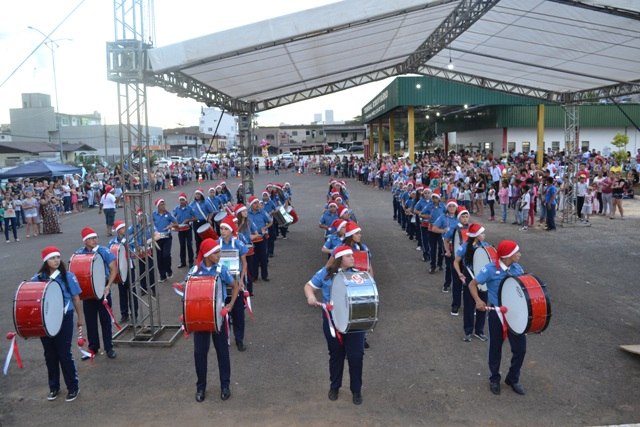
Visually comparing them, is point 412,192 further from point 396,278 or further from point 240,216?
point 240,216

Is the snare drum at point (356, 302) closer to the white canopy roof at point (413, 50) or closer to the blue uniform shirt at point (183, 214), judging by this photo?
the white canopy roof at point (413, 50)

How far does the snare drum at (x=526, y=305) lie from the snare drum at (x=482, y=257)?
1052 mm

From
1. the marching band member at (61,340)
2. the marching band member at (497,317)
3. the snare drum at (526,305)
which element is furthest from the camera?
the marching band member at (61,340)

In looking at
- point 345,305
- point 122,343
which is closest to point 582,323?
point 345,305

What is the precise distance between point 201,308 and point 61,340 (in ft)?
6.01

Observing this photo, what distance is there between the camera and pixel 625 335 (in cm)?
723

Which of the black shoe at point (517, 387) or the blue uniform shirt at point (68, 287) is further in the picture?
the blue uniform shirt at point (68, 287)

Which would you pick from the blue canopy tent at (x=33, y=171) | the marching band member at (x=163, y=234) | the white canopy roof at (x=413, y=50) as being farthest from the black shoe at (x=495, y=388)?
the blue canopy tent at (x=33, y=171)

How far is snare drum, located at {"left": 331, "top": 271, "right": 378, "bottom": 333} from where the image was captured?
4930mm

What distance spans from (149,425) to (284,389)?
60.6 inches

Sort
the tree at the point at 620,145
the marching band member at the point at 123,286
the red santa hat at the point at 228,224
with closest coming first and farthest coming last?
1. the red santa hat at the point at 228,224
2. the marching band member at the point at 123,286
3. the tree at the point at 620,145

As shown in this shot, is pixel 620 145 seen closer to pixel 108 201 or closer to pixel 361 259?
pixel 108 201

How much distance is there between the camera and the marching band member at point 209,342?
5547 millimetres

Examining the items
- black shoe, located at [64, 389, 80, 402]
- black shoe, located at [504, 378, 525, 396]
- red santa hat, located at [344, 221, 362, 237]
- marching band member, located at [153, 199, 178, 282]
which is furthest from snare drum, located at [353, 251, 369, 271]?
marching band member, located at [153, 199, 178, 282]
